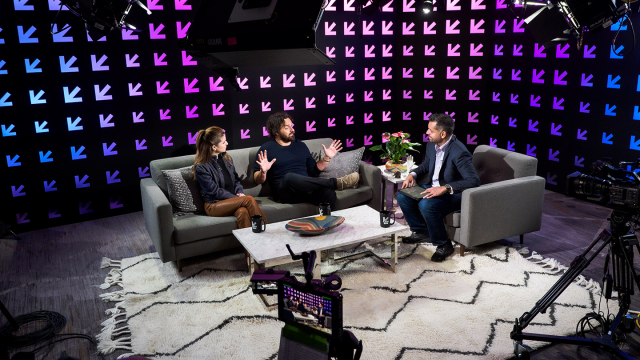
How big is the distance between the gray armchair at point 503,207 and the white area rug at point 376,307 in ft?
0.66

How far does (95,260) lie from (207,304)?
1.33m

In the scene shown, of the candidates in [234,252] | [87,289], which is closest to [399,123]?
[234,252]

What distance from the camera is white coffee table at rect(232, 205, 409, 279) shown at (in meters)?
3.30

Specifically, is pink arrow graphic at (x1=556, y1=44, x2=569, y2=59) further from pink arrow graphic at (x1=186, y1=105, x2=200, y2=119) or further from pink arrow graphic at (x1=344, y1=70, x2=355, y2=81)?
Answer: pink arrow graphic at (x1=186, y1=105, x2=200, y2=119)

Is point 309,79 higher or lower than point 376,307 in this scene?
higher

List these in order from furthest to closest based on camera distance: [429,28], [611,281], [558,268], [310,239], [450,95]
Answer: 1. [450,95]
2. [429,28]
3. [558,268]
4. [310,239]
5. [611,281]

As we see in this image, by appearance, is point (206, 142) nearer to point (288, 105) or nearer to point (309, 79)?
point (288, 105)

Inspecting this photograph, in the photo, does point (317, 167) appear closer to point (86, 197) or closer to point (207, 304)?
point (207, 304)

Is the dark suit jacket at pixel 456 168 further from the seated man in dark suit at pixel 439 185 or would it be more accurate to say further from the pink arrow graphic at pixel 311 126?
the pink arrow graphic at pixel 311 126

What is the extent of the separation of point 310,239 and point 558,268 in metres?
1.89

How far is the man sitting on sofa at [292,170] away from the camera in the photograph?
14.2 ft

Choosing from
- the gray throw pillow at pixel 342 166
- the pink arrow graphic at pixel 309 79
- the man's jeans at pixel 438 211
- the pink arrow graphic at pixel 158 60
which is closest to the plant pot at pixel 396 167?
the gray throw pillow at pixel 342 166

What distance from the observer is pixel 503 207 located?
3.96 metres

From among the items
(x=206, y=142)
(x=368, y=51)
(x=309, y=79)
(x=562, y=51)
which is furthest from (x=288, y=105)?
(x=562, y=51)
